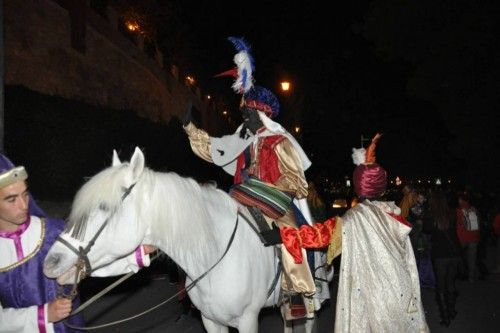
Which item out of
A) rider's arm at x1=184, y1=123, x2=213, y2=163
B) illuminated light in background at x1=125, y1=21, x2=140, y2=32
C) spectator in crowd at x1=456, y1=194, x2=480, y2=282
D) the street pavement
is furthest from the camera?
illuminated light in background at x1=125, y1=21, x2=140, y2=32

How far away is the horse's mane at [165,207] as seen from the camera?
9.27ft

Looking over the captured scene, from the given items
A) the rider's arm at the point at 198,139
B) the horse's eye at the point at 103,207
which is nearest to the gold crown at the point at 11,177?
the horse's eye at the point at 103,207

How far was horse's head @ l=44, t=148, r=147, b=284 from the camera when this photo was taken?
2.74 m

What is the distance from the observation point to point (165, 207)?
3125 mm

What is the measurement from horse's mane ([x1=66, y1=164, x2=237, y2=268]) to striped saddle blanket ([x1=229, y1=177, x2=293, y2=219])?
1.21ft

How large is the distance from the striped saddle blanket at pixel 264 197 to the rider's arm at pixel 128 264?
107cm

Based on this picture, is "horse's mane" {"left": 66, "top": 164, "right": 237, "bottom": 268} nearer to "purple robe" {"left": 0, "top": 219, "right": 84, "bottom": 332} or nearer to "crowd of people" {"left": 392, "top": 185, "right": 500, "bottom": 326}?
"purple robe" {"left": 0, "top": 219, "right": 84, "bottom": 332}

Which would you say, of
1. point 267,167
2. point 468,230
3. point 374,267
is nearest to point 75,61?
point 468,230

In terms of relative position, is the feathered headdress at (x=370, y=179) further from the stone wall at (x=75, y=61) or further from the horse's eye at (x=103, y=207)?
the stone wall at (x=75, y=61)

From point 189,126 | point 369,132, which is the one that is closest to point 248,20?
point 369,132

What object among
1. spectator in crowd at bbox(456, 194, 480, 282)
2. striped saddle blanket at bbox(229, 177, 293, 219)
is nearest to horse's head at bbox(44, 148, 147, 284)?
striped saddle blanket at bbox(229, 177, 293, 219)

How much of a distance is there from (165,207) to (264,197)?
3.38ft

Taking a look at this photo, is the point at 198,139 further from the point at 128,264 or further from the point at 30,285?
the point at 30,285

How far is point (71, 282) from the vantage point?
110 inches
